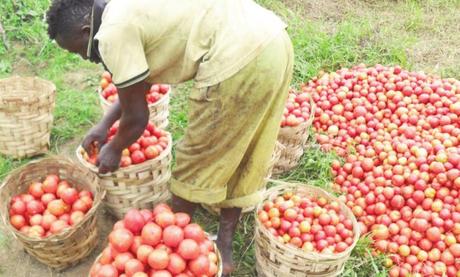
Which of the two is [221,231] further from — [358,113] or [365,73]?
[365,73]

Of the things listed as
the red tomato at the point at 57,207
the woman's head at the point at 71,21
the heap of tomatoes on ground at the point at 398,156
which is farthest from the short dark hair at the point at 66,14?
the heap of tomatoes on ground at the point at 398,156

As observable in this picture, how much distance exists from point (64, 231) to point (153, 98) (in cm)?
133

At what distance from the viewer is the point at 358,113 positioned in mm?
4195

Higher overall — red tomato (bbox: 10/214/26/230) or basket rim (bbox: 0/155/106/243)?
basket rim (bbox: 0/155/106/243)

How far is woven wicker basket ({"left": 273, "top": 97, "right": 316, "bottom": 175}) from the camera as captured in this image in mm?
3582

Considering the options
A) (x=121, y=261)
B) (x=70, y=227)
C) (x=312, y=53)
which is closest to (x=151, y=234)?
(x=121, y=261)

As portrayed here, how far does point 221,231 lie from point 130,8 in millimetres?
1488

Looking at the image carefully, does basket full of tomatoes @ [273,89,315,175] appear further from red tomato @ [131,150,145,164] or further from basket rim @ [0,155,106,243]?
basket rim @ [0,155,106,243]

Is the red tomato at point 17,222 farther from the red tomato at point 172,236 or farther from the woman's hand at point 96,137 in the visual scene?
the red tomato at point 172,236

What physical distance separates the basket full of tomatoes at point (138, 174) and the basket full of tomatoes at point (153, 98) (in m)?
0.44

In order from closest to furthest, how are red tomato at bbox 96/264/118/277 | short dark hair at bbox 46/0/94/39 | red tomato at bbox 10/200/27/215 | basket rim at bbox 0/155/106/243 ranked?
1. short dark hair at bbox 46/0/94/39
2. red tomato at bbox 96/264/118/277
3. basket rim at bbox 0/155/106/243
4. red tomato at bbox 10/200/27/215

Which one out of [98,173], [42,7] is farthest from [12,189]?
[42,7]

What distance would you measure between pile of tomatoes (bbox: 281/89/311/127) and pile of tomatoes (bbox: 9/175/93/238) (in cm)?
147

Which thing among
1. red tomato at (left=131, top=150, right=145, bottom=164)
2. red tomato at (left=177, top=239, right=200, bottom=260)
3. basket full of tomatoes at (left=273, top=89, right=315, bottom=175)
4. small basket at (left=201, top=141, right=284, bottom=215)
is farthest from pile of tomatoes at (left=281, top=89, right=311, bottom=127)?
red tomato at (left=177, top=239, right=200, bottom=260)
